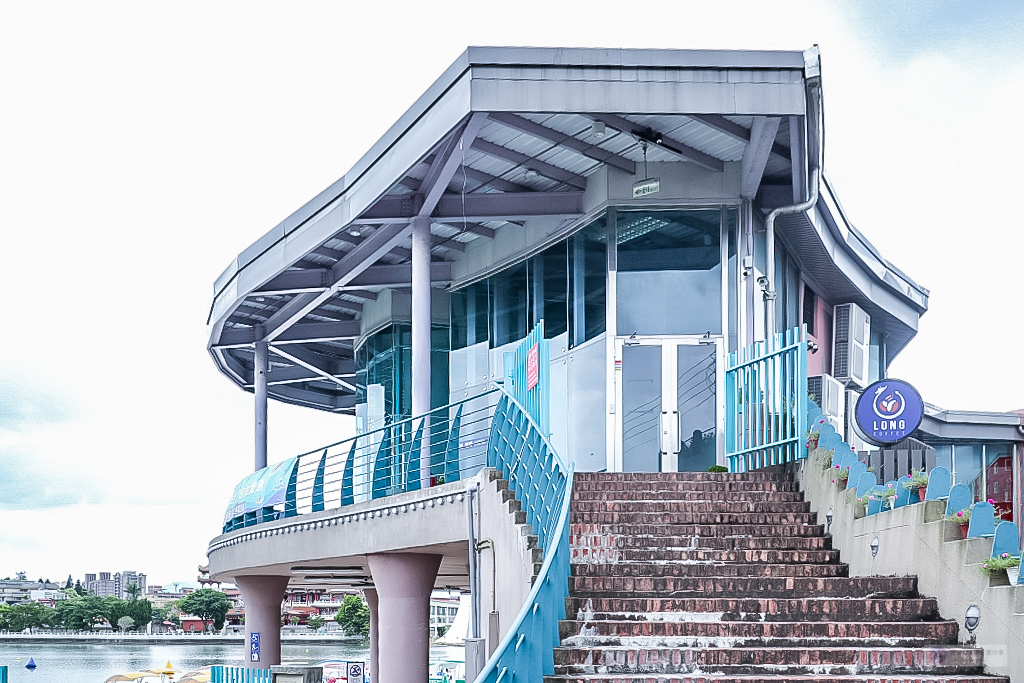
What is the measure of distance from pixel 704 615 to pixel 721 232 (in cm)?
736

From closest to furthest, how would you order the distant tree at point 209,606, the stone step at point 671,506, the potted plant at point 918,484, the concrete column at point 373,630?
1. the potted plant at point 918,484
2. the stone step at point 671,506
3. the concrete column at point 373,630
4. the distant tree at point 209,606

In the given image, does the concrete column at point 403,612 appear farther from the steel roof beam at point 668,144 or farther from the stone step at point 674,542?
the steel roof beam at point 668,144

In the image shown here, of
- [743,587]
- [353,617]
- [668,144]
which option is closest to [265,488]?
[668,144]

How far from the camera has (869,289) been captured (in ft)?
68.9

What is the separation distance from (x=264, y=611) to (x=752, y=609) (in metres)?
13.5

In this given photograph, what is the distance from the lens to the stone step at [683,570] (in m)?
9.53

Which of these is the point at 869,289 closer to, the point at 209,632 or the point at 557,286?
the point at 557,286

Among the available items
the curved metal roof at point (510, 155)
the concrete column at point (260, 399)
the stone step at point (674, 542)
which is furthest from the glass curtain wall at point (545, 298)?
the concrete column at point (260, 399)

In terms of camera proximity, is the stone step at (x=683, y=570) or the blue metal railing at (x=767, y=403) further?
the blue metal railing at (x=767, y=403)

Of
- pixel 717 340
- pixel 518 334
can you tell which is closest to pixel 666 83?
pixel 717 340

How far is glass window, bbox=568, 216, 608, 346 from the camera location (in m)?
15.5

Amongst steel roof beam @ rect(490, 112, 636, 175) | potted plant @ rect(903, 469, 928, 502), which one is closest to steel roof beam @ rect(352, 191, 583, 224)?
steel roof beam @ rect(490, 112, 636, 175)

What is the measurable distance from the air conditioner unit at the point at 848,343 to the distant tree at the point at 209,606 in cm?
14463

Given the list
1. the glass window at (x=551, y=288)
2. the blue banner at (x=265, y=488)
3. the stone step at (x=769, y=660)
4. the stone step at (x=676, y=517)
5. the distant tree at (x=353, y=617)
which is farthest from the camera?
the distant tree at (x=353, y=617)
